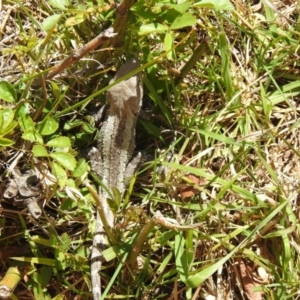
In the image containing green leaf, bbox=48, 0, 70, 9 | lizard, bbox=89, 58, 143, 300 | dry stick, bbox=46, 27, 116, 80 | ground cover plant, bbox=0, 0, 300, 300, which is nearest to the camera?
dry stick, bbox=46, 27, 116, 80

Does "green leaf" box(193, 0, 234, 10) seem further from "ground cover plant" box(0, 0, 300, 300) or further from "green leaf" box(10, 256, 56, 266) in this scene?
"green leaf" box(10, 256, 56, 266)

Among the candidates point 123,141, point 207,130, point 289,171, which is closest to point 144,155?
point 123,141

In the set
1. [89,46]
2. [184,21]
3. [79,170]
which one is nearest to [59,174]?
[79,170]

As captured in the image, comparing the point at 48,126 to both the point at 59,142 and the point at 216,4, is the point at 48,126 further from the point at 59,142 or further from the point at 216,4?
the point at 216,4

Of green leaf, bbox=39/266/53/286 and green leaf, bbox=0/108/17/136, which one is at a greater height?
green leaf, bbox=0/108/17/136

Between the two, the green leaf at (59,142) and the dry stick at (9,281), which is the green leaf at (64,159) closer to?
the green leaf at (59,142)

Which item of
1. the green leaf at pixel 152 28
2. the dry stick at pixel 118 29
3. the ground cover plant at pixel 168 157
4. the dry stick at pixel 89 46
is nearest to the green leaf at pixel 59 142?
the ground cover plant at pixel 168 157

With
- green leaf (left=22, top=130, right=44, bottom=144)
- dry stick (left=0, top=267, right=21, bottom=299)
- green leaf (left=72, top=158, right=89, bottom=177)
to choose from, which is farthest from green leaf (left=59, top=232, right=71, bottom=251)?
green leaf (left=22, top=130, right=44, bottom=144)

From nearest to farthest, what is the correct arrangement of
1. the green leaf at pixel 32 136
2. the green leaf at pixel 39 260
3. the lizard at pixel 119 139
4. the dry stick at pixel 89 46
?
the dry stick at pixel 89 46, the green leaf at pixel 32 136, the green leaf at pixel 39 260, the lizard at pixel 119 139
